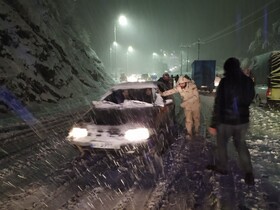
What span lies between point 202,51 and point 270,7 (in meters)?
35.1

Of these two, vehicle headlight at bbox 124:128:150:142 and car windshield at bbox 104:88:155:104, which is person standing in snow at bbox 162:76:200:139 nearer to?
car windshield at bbox 104:88:155:104

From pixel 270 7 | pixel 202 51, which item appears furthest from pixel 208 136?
pixel 202 51

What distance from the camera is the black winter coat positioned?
518cm

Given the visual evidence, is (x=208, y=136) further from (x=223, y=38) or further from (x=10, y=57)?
(x=223, y=38)

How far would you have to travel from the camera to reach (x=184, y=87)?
9742mm

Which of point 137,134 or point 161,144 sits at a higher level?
point 137,134

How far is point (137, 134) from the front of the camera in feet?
20.8

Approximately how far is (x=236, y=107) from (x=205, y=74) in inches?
1087

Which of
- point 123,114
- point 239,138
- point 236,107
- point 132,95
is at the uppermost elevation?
point 236,107

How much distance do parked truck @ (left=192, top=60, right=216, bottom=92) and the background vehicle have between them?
24646mm

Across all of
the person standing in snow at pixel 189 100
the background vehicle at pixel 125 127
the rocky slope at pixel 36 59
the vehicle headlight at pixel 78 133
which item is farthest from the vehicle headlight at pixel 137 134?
the rocky slope at pixel 36 59

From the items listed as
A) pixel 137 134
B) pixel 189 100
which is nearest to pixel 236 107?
pixel 137 134

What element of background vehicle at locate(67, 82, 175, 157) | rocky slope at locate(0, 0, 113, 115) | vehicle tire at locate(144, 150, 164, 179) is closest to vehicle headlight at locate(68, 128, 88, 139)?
background vehicle at locate(67, 82, 175, 157)

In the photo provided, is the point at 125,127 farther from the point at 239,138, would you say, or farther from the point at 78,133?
the point at 239,138
